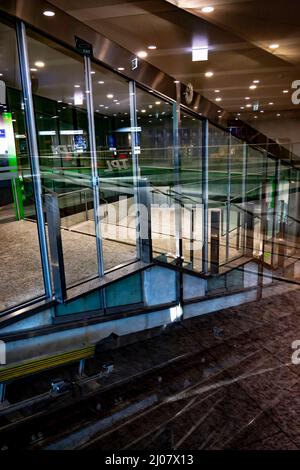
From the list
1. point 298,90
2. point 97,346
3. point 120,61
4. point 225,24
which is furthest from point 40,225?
point 298,90

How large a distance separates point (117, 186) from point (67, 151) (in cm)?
197

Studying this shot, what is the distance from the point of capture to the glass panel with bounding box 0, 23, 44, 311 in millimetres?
2885

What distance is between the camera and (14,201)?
17.3ft

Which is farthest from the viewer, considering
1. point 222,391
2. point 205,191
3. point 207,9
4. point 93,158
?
point 205,191

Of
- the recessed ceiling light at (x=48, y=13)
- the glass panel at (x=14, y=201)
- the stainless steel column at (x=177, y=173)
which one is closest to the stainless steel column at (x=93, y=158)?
the recessed ceiling light at (x=48, y=13)

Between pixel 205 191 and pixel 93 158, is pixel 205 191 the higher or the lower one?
the lower one

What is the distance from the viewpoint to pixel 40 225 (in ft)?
9.02

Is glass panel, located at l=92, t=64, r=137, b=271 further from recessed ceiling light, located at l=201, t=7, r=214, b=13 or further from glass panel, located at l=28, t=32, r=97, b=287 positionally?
recessed ceiling light, located at l=201, t=7, r=214, b=13

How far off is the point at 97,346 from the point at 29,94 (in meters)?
2.50

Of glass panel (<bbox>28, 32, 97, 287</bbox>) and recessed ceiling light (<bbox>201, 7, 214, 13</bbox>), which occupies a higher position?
recessed ceiling light (<bbox>201, 7, 214, 13</bbox>)

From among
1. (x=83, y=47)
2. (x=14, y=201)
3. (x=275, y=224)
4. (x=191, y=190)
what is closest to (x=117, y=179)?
(x=191, y=190)

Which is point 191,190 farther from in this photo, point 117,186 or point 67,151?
point 67,151

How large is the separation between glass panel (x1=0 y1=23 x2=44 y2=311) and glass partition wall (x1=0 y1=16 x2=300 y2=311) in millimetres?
16

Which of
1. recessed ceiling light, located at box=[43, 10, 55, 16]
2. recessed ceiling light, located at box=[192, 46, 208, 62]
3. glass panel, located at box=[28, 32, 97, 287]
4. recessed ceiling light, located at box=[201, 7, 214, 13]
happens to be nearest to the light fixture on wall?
recessed ceiling light, located at box=[43, 10, 55, 16]
